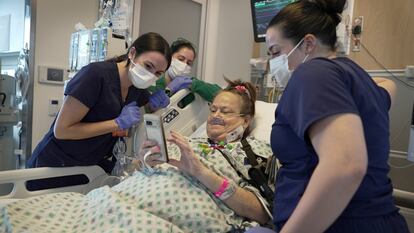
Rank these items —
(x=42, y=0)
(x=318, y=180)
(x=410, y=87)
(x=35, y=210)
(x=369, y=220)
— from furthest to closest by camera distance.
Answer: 1. (x=42, y=0)
2. (x=410, y=87)
3. (x=35, y=210)
4. (x=369, y=220)
5. (x=318, y=180)

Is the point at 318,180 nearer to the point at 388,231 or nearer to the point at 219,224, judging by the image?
the point at 388,231

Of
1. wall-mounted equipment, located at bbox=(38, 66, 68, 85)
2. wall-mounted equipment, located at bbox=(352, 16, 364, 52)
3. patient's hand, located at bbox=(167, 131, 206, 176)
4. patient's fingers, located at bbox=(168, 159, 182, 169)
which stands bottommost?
patient's fingers, located at bbox=(168, 159, 182, 169)

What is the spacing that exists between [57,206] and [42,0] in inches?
81.8

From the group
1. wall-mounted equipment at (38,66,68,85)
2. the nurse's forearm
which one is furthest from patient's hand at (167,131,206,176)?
wall-mounted equipment at (38,66,68,85)

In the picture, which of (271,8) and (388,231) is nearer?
(388,231)

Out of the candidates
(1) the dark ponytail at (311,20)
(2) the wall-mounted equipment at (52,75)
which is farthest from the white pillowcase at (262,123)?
(2) the wall-mounted equipment at (52,75)

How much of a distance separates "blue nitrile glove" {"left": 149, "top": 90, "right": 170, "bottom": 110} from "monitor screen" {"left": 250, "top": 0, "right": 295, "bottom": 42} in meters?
0.97

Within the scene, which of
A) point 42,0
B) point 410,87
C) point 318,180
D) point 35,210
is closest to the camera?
point 318,180

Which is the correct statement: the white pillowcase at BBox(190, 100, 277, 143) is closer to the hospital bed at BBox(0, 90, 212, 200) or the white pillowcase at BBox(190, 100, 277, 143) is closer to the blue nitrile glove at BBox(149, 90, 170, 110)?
the hospital bed at BBox(0, 90, 212, 200)

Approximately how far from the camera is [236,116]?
179 centimetres

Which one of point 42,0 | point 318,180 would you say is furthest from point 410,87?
point 42,0

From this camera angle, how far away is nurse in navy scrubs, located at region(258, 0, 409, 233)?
69 cm

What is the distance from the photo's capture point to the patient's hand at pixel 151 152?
4.44 ft

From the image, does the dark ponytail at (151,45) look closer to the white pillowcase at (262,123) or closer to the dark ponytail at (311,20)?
the white pillowcase at (262,123)
